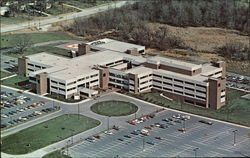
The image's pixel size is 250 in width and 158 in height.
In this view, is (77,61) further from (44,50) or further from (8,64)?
(44,50)

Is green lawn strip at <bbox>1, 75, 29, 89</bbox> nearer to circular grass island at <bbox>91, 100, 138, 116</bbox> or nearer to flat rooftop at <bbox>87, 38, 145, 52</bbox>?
circular grass island at <bbox>91, 100, 138, 116</bbox>

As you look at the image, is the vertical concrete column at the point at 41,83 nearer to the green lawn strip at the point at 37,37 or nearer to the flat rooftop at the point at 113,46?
the flat rooftop at the point at 113,46

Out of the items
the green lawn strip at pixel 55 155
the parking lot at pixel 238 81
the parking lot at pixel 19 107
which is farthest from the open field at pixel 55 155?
the parking lot at pixel 238 81

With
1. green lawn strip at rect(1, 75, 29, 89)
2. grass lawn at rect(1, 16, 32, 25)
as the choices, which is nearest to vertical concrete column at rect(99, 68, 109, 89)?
green lawn strip at rect(1, 75, 29, 89)

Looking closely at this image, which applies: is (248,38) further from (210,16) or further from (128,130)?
(128,130)

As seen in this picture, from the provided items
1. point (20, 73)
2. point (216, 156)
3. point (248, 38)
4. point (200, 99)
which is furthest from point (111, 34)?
point (216, 156)
